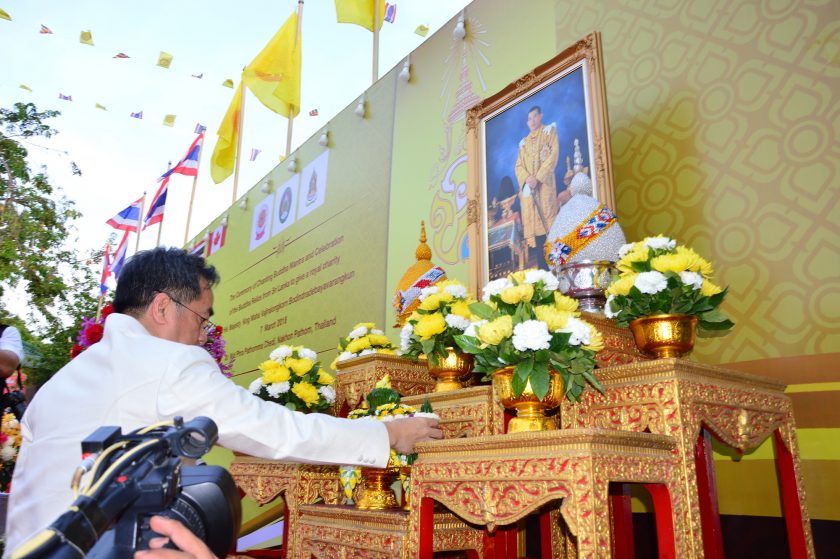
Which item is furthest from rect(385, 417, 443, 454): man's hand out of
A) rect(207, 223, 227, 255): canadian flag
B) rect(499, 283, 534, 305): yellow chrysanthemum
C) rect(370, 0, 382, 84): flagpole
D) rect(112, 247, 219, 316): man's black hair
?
rect(207, 223, 227, 255): canadian flag

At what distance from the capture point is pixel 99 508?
0.50 metres

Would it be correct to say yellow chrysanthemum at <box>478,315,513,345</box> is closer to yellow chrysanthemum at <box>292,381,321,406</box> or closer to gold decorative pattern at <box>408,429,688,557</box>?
gold decorative pattern at <box>408,429,688,557</box>

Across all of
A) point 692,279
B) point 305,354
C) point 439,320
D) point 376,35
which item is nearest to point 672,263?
point 692,279

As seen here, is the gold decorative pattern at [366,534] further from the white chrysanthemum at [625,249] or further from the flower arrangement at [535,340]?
the white chrysanthemum at [625,249]

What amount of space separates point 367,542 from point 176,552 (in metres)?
1.54

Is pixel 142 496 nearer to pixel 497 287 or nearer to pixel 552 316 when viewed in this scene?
pixel 552 316

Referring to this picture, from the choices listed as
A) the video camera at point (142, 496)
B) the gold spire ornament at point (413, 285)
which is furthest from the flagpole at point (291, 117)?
the video camera at point (142, 496)

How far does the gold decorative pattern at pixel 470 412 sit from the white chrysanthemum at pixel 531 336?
0.49 meters

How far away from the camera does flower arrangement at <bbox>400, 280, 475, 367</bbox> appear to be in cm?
248

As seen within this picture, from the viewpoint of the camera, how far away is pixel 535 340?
1.67 metres

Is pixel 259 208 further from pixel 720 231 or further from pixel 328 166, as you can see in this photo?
pixel 720 231

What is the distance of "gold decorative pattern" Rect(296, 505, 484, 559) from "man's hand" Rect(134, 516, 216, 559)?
131 cm

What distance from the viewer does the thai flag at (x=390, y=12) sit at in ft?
18.5

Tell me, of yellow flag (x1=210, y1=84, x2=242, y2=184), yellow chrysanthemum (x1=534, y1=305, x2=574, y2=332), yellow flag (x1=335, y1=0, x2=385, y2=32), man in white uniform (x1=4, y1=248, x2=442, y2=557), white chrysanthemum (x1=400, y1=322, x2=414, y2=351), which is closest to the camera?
man in white uniform (x1=4, y1=248, x2=442, y2=557)
